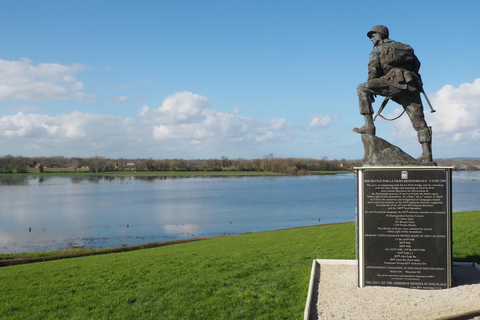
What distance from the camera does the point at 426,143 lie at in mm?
7516

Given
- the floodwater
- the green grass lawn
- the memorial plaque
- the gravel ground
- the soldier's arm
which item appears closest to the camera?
the gravel ground

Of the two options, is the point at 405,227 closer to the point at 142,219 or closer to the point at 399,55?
the point at 399,55

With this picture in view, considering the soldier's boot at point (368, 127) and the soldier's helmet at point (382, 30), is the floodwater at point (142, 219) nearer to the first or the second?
the soldier's boot at point (368, 127)

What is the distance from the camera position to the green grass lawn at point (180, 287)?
615cm

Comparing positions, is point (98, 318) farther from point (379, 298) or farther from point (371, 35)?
point (371, 35)

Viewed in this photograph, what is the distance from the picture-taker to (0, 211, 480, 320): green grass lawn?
6.15 m

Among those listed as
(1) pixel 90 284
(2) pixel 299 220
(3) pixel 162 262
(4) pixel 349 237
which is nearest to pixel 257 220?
(2) pixel 299 220

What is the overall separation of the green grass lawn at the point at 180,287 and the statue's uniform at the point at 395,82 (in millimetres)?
3690

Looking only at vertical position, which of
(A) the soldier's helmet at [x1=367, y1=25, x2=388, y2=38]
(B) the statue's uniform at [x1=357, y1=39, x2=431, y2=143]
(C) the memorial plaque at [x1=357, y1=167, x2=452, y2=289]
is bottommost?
(C) the memorial plaque at [x1=357, y1=167, x2=452, y2=289]

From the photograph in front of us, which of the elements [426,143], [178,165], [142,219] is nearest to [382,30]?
[426,143]

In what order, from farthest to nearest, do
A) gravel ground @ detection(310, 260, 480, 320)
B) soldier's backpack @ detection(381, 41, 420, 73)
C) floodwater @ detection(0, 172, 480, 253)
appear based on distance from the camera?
floodwater @ detection(0, 172, 480, 253), soldier's backpack @ detection(381, 41, 420, 73), gravel ground @ detection(310, 260, 480, 320)

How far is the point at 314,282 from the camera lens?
7.12 meters

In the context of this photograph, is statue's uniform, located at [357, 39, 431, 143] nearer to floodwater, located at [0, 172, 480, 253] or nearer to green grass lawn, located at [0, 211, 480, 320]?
green grass lawn, located at [0, 211, 480, 320]

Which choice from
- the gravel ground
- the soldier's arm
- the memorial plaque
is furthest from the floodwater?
the soldier's arm
